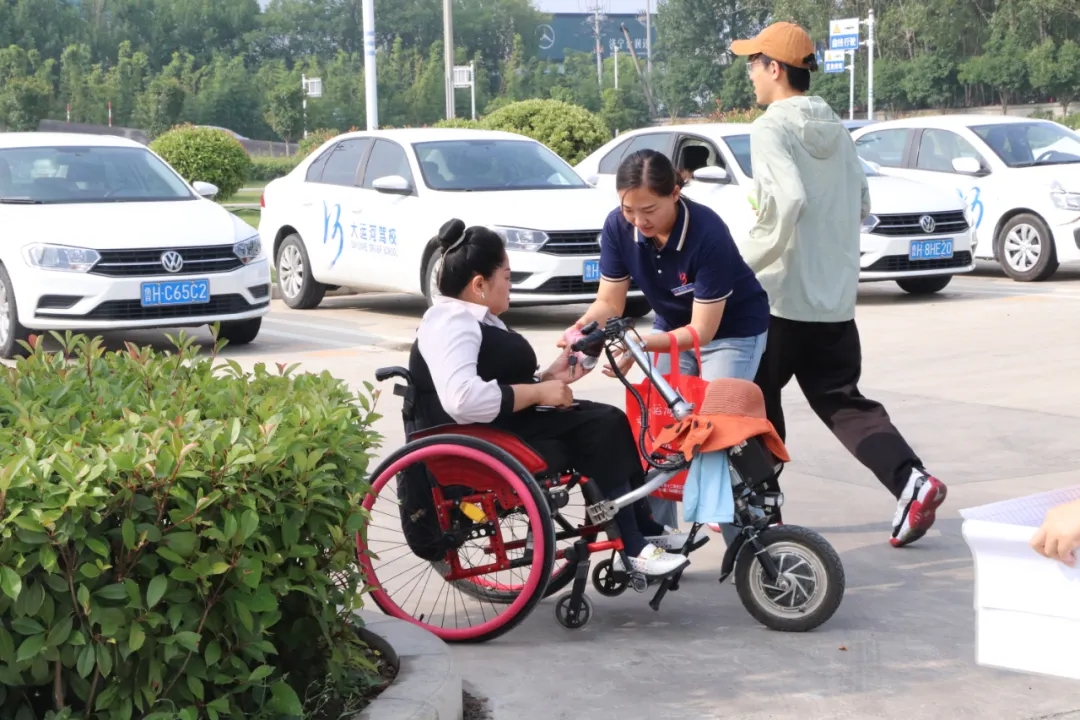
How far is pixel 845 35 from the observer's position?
181 ft

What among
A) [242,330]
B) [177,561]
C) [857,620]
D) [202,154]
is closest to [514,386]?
[857,620]

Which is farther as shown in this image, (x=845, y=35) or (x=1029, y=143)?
(x=845, y=35)

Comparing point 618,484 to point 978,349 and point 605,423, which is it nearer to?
point 605,423

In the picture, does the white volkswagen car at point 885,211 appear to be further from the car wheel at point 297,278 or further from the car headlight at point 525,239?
the car wheel at point 297,278

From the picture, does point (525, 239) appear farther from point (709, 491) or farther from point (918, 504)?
point (709, 491)

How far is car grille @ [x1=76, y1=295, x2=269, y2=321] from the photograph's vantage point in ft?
34.3

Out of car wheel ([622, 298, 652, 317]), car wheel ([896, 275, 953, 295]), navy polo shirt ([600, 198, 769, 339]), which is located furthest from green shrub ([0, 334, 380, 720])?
car wheel ([896, 275, 953, 295])

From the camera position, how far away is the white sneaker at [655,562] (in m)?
4.66

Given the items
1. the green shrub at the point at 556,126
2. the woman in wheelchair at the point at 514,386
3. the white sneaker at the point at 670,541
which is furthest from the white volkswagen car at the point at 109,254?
the green shrub at the point at 556,126

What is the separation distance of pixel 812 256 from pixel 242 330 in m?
6.69

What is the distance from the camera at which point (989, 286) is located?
1491 cm

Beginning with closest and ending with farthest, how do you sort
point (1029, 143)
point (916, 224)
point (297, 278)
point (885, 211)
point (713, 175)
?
point (713, 175) < point (885, 211) < point (916, 224) < point (297, 278) < point (1029, 143)

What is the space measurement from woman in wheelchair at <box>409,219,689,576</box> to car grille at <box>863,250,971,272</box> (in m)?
8.97

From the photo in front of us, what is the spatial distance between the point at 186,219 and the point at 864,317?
5.43 m
